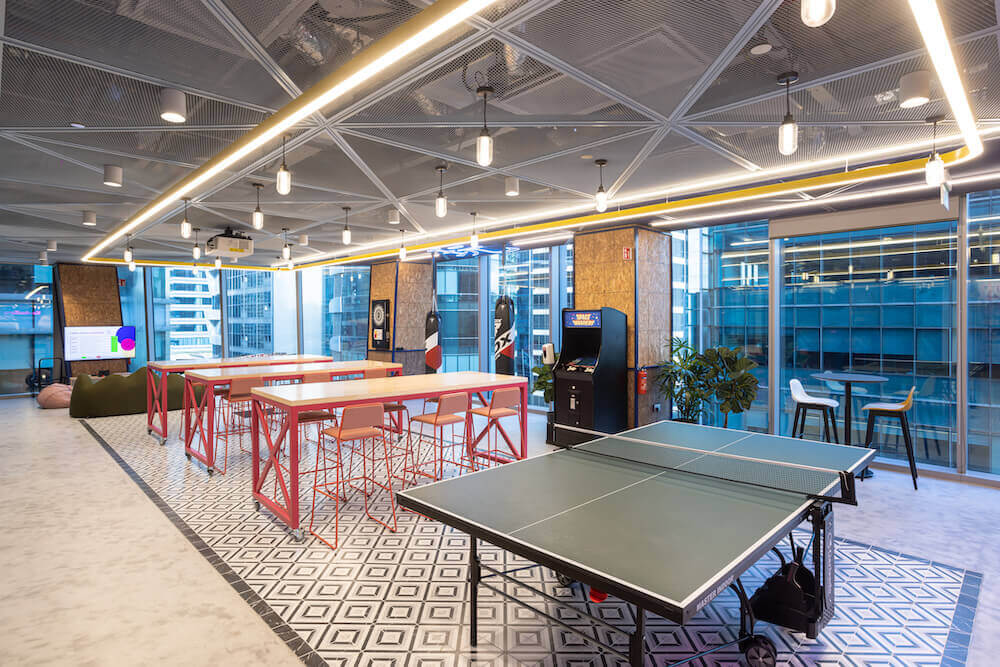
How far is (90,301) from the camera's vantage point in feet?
39.1

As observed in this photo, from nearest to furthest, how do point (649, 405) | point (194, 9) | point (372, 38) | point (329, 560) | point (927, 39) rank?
point (927, 39) < point (194, 9) < point (372, 38) < point (329, 560) < point (649, 405)

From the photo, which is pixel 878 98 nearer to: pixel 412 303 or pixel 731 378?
pixel 731 378

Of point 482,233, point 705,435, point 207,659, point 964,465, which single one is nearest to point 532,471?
point 705,435

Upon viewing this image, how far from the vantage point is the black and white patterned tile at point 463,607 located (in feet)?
8.54

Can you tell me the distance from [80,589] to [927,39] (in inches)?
211

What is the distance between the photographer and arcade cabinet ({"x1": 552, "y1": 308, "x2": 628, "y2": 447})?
6305 millimetres

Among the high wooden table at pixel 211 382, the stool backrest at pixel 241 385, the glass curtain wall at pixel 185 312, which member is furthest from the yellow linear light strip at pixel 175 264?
the stool backrest at pixel 241 385

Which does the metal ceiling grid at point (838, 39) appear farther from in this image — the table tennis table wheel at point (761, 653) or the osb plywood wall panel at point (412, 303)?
the osb plywood wall panel at point (412, 303)

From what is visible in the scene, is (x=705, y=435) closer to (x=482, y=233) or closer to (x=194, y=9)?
(x=194, y=9)

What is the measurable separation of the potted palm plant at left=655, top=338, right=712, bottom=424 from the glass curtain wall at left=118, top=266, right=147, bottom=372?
507 inches

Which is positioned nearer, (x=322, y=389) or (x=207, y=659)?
(x=207, y=659)

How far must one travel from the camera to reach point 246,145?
3.75 meters

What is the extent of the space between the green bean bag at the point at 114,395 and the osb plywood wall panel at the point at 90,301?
3573mm

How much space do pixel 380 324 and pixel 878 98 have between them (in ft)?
31.0
